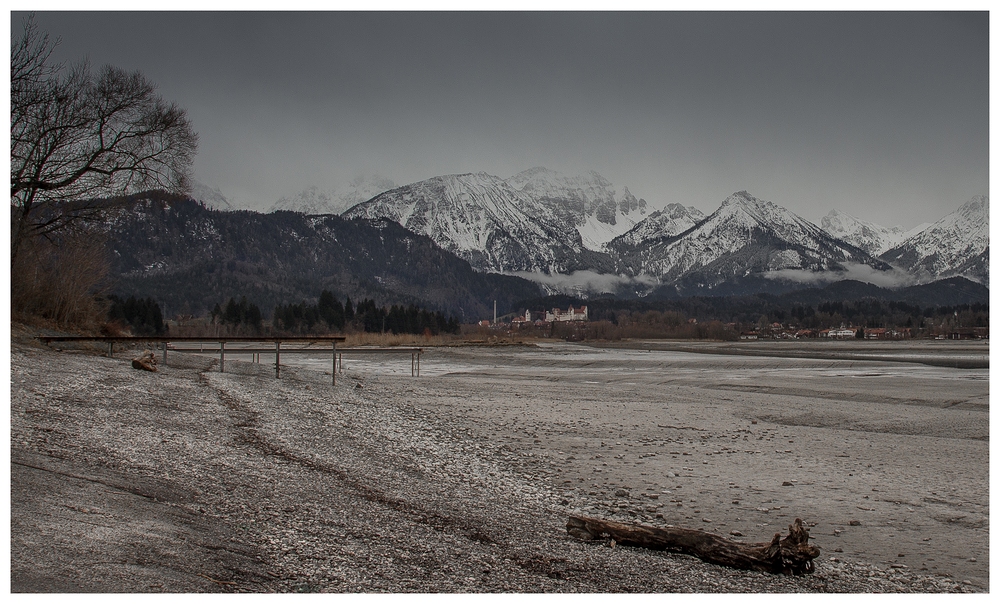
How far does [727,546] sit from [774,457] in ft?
26.7

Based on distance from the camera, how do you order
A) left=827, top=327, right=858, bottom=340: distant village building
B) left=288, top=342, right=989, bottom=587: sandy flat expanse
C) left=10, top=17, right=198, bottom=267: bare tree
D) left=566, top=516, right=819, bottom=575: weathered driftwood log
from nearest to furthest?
left=566, top=516, right=819, bottom=575: weathered driftwood log, left=288, top=342, right=989, bottom=587: sandy flat expanse, left=10, top=17, right=198, bottom=267: bare tree, left=827, top=327, right=858, bottom=340: distant village building

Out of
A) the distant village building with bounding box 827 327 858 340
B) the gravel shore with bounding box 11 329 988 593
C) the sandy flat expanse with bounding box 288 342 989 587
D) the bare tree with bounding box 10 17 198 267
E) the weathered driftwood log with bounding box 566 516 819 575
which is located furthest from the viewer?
the distant village building with bounding box 827 327 858 340

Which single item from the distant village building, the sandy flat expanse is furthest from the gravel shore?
the distant village building

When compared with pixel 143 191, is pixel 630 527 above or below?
below

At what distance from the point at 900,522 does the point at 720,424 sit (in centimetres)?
1018

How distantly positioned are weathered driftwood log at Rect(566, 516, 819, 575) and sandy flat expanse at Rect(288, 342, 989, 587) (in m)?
0.99

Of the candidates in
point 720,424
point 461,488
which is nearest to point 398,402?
point 720,424

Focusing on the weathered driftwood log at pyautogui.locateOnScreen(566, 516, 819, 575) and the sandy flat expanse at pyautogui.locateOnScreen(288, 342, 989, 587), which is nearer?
the weathered driftwood log at pyautogui.locateOnScreen(566, 516, 819, 575)

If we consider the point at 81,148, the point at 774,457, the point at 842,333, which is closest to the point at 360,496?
the point at 774,457

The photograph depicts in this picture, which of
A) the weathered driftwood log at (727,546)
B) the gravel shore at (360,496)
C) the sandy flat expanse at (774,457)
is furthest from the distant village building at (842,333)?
the weathered driftwood log at (727,546)

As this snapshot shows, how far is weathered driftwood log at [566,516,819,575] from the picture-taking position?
292 inches

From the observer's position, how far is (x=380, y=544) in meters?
7.87

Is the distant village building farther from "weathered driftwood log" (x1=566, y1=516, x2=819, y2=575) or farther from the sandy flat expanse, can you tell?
"weathered driftwood log" (x1=566, y1=516, x2=819, y2=575)
